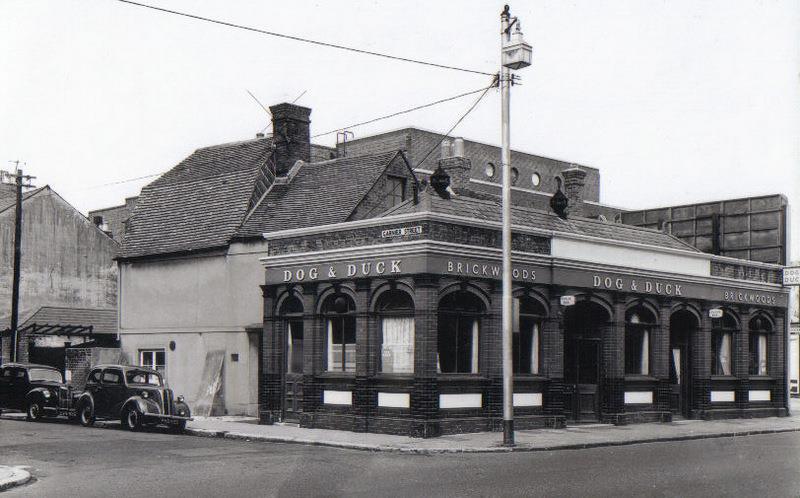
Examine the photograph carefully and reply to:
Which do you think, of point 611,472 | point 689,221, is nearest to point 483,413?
point 611,472

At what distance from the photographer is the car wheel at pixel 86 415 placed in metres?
24.2

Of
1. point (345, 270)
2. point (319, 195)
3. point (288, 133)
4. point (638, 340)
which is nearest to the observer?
point (345, 270)

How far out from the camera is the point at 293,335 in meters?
24.8

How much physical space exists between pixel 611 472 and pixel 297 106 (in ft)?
62.2

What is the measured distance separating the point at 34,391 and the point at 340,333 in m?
9.90

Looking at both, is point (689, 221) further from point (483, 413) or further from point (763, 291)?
point (483, 413)

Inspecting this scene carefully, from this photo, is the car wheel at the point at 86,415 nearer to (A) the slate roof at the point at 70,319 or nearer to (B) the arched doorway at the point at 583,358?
(B) the arched doorway at the point at 583,358

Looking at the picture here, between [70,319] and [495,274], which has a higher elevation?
[495,274]

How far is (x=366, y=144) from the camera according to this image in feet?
165

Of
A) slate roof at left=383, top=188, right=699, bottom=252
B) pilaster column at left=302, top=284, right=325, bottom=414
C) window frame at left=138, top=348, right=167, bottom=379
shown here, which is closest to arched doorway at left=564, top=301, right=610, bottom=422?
slate roof at left=383, top=188, right=699, bottom=252

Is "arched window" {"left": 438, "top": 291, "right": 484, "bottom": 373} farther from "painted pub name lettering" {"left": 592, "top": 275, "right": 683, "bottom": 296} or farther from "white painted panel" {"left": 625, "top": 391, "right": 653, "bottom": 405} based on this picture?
"white painted panel" {"left": 625, "top": 391, "right": 653, "bottom": 405}

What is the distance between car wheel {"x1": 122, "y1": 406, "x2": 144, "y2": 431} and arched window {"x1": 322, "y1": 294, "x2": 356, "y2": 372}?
4963 mm

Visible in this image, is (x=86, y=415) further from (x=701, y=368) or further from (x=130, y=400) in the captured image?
(x=701, y=368)

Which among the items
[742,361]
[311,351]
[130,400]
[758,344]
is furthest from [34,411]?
[758,344]
